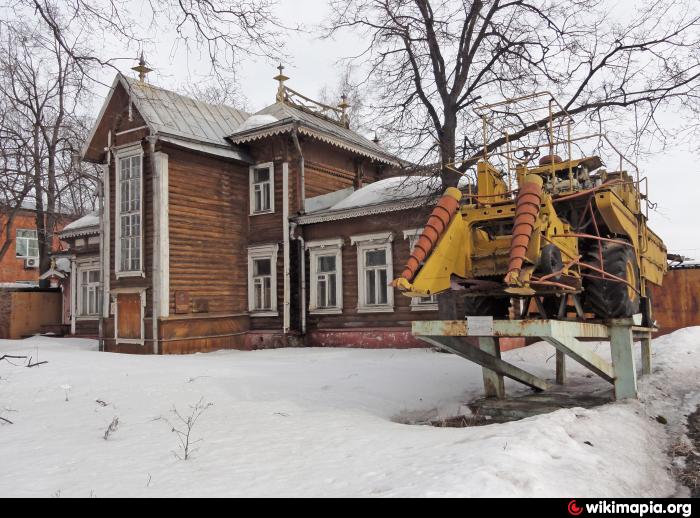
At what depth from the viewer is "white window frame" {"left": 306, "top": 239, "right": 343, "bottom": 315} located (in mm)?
16625

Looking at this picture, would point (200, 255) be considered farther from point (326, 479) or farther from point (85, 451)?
point (326, 479)

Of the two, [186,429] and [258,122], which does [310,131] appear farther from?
[186,429]

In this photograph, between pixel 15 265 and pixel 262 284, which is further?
pixel 15 265

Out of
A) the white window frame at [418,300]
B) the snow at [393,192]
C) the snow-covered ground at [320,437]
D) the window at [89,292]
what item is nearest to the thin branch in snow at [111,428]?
the snow-covered ground at [320,437]

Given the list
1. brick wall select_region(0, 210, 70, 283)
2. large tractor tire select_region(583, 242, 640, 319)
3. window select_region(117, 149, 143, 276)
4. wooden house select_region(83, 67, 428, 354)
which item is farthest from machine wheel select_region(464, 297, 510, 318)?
brick wall select_region(0, 210, 70, 283)

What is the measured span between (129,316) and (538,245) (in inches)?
519

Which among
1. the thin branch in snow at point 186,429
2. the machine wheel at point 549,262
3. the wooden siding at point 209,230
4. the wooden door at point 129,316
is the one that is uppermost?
the wooden siding at point 209,230

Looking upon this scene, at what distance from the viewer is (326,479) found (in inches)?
170

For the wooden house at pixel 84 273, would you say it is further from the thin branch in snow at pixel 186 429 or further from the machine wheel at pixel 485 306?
the machine wheel at pixel 485 306

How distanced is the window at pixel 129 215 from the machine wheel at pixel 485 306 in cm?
1107

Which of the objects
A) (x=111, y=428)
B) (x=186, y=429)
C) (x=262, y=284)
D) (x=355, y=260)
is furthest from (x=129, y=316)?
(x=186, y=429)

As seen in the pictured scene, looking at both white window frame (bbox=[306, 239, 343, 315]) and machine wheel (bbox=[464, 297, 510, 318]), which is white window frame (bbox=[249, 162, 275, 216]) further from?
machine wheel (bbox=[464, 297, 510, 318])

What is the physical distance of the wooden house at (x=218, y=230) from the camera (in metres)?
15.8

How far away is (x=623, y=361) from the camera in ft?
24.1
